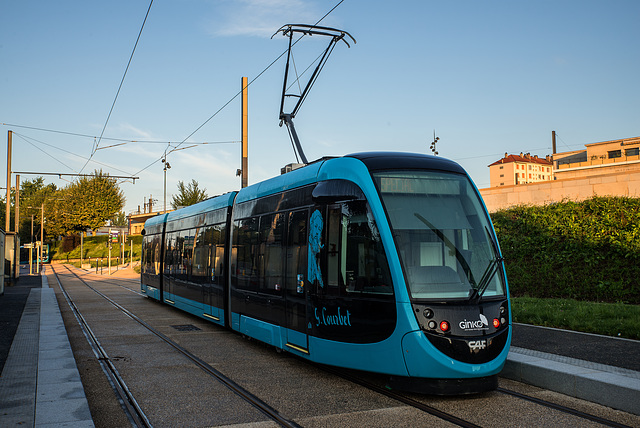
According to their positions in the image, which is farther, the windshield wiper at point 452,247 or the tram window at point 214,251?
the tram window at point 214,251

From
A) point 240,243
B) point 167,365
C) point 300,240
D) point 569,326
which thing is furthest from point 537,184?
point 167,365

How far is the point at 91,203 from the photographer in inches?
3081

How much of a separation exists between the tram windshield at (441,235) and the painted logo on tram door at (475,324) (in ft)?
0.91

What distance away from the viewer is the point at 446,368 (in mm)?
6402

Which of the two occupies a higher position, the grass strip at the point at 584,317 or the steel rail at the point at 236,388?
the grass strip at the point at 584,317

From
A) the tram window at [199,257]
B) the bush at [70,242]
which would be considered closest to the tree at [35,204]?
the bush at [70,242]

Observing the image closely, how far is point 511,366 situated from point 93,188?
77914mm

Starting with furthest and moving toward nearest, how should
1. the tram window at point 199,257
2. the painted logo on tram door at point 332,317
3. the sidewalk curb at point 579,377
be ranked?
1. the tram window at point 199,257
2. the painted logo on tram door at point 332,317
3. the sidewalk curb at point 579,377

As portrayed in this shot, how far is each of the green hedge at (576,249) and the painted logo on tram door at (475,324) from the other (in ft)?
27.6

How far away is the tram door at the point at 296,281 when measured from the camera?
8469mm

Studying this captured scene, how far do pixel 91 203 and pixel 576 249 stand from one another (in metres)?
73.3

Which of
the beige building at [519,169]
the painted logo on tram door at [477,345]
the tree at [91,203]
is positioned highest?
the beige building at [519,169]

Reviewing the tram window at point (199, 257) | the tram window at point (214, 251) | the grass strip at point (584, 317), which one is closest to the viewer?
the grass strip at point (584, 317)

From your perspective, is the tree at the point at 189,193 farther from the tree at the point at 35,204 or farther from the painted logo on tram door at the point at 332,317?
the painted logo on tram door at the point at 332,317
